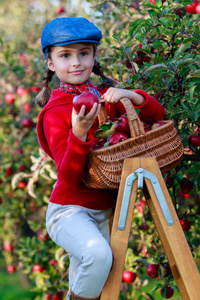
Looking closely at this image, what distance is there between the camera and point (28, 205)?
15.6 feet

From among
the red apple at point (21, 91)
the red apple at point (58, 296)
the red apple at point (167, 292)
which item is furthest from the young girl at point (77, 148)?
the red apple at point (21, 91)

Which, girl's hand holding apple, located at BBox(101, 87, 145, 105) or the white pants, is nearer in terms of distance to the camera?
the white pants

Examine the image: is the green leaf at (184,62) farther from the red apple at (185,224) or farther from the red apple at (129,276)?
the red apple at (129,276)

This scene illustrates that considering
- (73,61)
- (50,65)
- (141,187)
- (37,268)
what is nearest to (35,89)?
(37,268)

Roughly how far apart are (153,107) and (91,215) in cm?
57

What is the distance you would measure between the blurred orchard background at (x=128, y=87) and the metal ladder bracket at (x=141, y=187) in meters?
0.44

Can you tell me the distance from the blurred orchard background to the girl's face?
0.97 feet

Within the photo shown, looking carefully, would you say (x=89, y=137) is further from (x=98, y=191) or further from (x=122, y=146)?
(x=98, y=191)

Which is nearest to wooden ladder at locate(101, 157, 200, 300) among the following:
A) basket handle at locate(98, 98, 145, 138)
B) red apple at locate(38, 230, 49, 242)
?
basket handle at locate(98, 98, 145, 138)

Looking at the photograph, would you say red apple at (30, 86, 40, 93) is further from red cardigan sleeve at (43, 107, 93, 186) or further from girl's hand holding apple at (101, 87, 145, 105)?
girl's hand holding apple at (101, 87, 145, 105)

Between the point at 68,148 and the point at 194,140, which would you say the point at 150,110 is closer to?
the point at 194,140

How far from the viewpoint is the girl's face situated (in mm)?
2000

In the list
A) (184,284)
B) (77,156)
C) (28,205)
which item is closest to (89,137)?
(77,156)

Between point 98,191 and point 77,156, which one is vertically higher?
point 77,156
